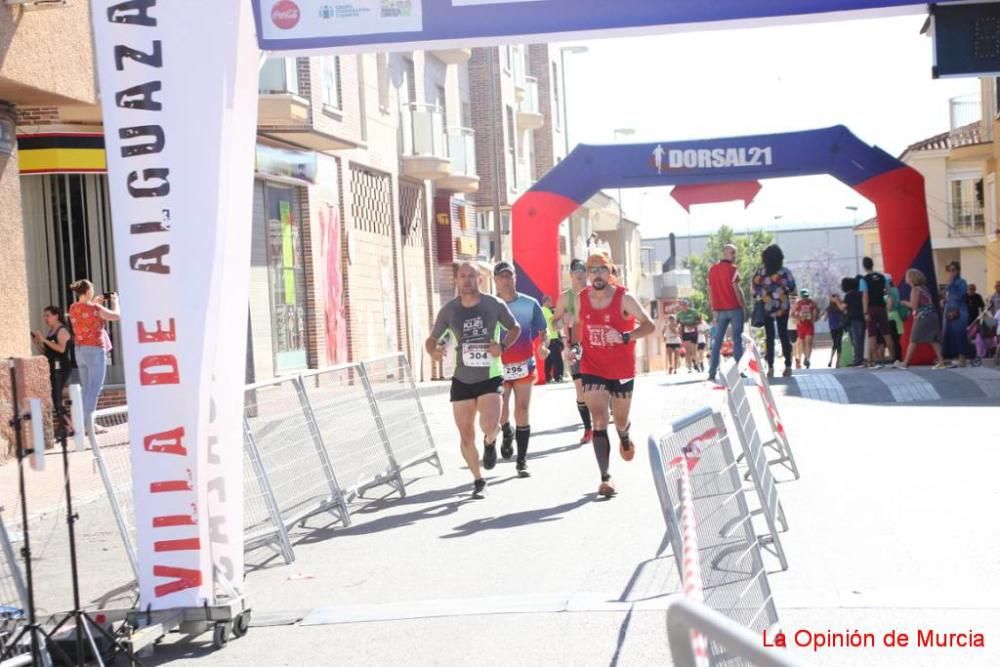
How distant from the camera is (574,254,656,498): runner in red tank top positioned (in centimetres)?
1116

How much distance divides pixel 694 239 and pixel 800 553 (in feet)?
452

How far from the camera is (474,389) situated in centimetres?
1209

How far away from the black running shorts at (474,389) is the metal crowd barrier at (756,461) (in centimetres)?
296

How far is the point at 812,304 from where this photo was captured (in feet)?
91.2

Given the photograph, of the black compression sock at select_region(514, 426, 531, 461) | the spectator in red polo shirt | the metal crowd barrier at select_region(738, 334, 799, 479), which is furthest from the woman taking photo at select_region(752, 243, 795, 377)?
the metal crowd barrier at select_region(738, 334, 799, 479)

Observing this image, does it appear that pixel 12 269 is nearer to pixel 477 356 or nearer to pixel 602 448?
pixel 477 356

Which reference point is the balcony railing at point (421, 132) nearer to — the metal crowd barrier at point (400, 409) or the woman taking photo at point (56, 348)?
the woman taking photo at point (56, 348)

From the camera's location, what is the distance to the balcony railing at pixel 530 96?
165 ft

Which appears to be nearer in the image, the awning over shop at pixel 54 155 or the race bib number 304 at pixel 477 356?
the race bib number 304 at pixel 477 356

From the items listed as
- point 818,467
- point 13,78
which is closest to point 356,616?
point 818,467

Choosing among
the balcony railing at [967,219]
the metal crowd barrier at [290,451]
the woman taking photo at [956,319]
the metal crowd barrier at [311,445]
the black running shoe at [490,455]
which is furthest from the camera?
the balcony railing at [967,219]

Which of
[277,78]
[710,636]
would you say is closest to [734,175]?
[277,78]

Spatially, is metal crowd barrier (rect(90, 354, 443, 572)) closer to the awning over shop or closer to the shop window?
the awning over shop

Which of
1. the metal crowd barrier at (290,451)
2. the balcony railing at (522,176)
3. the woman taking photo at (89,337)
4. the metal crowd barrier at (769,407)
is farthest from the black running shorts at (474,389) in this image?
the balcony railing at (522,176)
